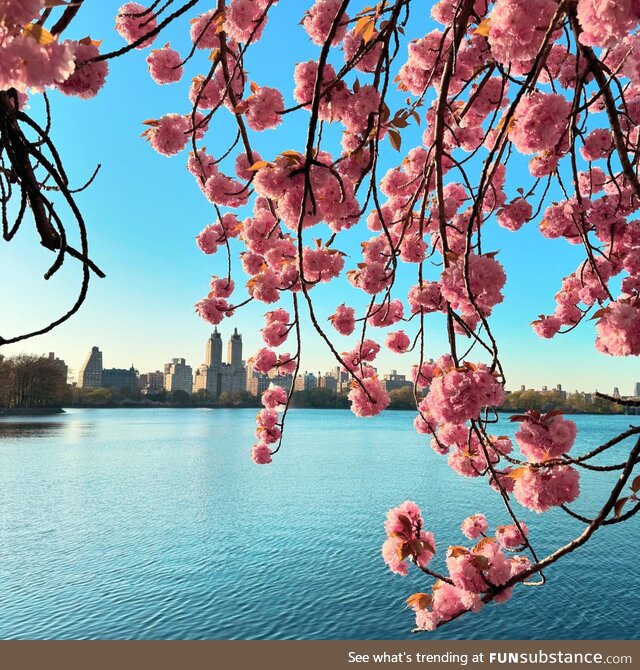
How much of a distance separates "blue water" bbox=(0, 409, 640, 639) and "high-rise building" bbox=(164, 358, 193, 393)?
7669 cm

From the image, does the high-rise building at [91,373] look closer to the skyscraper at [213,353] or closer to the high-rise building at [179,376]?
the high-rise building at [179,376]

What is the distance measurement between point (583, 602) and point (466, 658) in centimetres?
337

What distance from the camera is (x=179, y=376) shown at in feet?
330

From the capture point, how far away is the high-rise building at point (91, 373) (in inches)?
3581

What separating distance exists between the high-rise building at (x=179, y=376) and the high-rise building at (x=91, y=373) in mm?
12447

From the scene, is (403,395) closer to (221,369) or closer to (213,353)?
(221,369)

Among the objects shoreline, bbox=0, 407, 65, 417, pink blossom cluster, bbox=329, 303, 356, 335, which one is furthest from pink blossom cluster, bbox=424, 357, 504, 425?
shoreline, bbox=0, 407, 65, 417

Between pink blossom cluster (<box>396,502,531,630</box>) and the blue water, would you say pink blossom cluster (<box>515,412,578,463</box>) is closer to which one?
pink blossom cluster (<box>396,502,531,630</box>)

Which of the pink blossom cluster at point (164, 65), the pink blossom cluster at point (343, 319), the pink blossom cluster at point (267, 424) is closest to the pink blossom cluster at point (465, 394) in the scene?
the pink blossom cluster at point (343, 319)

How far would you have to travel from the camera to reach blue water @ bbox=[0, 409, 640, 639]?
854 cm

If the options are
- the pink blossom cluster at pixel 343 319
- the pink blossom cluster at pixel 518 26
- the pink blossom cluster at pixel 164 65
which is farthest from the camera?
the pink blossom cluster at pixel 343 319

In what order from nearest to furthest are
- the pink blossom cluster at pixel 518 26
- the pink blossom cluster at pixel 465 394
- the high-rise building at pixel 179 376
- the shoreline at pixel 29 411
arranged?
1. the pink blossom cluster at pixel 518 26
2. the pink blossom cluster at pixel 465 394
3. the shoreline at pixel 29 411
4. the high-rise building at pixel 179 376

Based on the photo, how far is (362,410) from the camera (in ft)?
7.94

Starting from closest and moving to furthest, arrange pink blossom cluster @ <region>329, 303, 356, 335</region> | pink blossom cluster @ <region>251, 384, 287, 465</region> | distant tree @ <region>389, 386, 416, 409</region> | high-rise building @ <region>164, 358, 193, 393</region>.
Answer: pink blossom cluster @ <region>329, 303, 356, 335</region>, pink blossom cluster @ <region>251, 384, 287, 465</region>, distant tree @ <region>389, 386, 416, 409</region>, high-rise building @ <region>164, 358, 193, 393</region>
